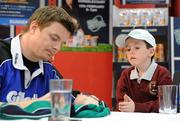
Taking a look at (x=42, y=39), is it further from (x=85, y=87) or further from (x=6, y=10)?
(x=6, y=10)

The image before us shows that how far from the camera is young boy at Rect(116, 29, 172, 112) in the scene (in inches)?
88.4

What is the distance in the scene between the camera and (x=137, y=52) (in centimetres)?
240

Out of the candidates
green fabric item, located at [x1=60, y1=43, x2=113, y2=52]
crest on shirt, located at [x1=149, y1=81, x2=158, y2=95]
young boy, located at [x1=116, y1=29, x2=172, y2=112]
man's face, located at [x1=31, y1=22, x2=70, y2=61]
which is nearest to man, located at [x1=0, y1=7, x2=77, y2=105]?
man's face, located at [x1=31, y1=22, x2=70, y2=61]

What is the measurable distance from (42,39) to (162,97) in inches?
24.8

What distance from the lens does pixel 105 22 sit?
15.1 feet

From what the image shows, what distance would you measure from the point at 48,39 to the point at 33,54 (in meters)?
0.13

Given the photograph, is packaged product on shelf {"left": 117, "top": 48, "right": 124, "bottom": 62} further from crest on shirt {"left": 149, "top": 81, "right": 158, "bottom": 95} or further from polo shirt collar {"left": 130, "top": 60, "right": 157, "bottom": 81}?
crest on shirt {"left": 149, "top": 81, "right": 158, "bottom": 95}

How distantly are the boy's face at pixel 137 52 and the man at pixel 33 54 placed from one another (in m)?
0.76

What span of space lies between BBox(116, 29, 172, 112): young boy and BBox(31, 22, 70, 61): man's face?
637 mm

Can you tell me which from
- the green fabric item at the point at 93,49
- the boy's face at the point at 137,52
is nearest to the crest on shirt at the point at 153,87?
the boy's face at the point at 137,52

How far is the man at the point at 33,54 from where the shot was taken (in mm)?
1680

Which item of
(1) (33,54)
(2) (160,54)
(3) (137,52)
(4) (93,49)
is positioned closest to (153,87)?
(3) (137,52)

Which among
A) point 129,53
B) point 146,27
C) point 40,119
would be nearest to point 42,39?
point 40,119

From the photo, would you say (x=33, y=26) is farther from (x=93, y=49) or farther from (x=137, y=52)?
(x=93, y=49)
